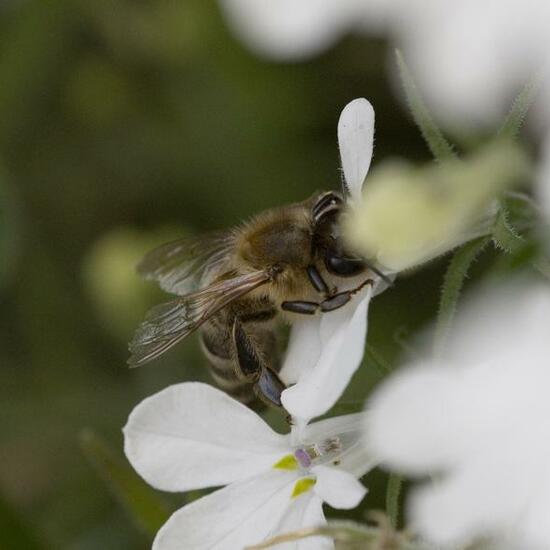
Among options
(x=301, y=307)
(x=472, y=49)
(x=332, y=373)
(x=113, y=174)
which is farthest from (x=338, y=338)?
(x=113, y=174)

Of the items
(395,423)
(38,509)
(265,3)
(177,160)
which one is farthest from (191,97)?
(395,423)

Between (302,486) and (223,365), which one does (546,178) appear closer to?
(302,486)

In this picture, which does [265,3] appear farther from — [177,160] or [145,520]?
[177,160]

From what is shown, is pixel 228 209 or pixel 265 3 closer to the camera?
pixel 265 3

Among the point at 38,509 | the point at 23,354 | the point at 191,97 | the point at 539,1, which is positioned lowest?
the point at 38,509

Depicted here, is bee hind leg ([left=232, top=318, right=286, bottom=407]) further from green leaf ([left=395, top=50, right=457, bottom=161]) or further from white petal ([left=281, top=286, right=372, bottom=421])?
green leaf ([left=395, top=50, right=457, bottom=161])

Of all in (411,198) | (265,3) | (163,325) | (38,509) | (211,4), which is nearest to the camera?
(411,198)
